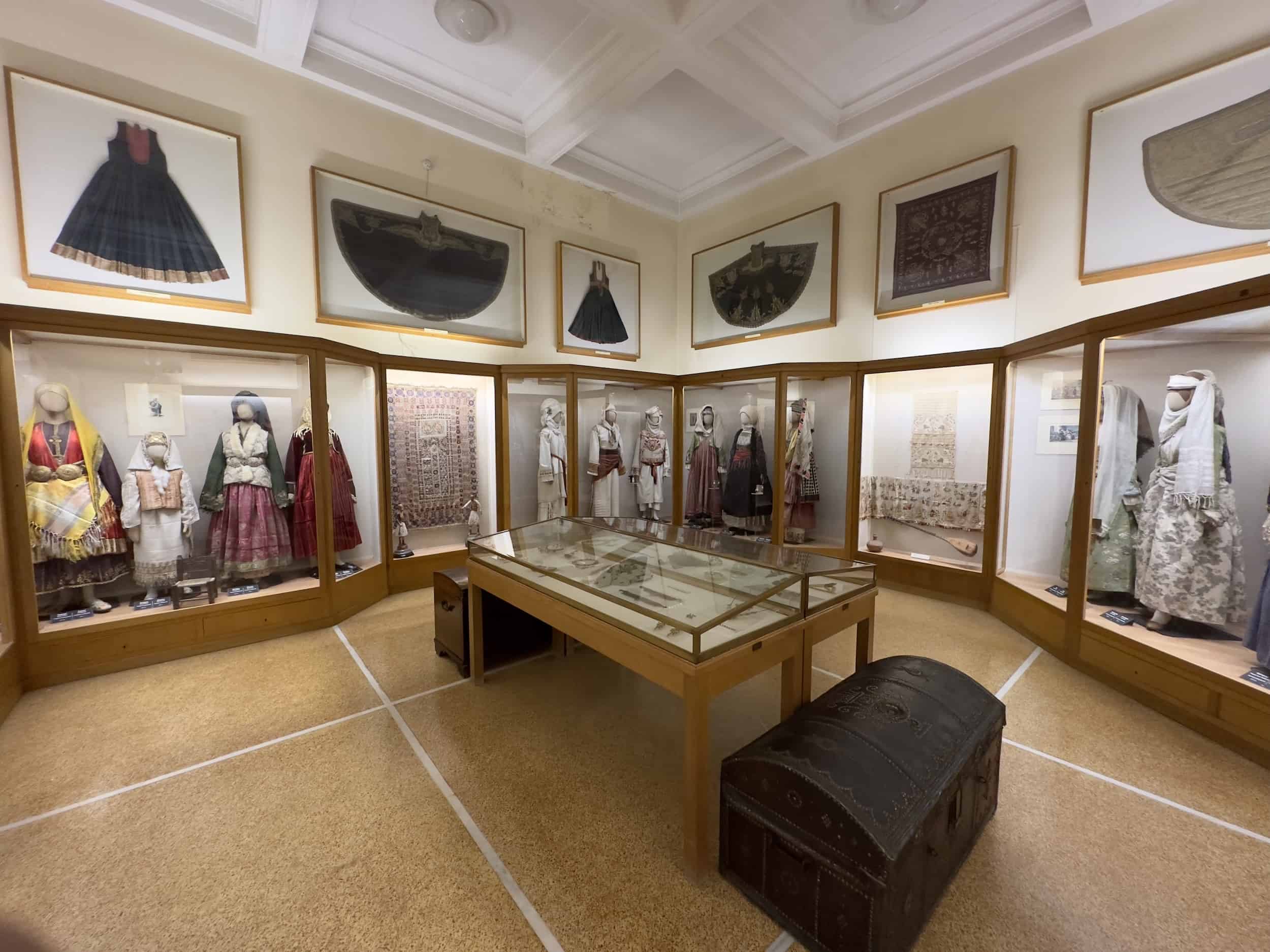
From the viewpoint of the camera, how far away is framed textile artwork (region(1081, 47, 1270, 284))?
2854 mm

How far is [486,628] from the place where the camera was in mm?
2904

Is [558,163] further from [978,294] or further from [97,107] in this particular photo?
[978,294]

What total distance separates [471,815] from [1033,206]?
5.29 m

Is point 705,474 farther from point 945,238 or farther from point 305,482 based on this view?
point 305,482

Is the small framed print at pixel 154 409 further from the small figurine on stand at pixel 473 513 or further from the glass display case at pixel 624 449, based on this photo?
the glass display case at pixel 624 449

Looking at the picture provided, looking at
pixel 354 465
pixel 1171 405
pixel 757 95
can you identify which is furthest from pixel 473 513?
pixel 1171 405

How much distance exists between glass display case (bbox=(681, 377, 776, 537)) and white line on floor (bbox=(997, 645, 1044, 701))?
2357 mm

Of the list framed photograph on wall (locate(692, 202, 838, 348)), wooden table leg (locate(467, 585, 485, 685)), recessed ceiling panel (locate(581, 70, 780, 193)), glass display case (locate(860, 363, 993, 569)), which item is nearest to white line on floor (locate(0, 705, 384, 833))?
wooden table leg (locate(467, 585, 485, 685))

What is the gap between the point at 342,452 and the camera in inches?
157

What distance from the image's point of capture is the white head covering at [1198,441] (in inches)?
98.3

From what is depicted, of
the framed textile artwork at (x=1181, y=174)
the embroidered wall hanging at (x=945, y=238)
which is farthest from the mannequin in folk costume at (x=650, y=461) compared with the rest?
the framed textile artwork at (x=1181, y=174)

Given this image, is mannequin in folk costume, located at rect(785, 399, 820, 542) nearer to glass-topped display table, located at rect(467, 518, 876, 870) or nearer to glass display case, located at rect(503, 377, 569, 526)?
glass display case, located at rect(503, 377, 569, 526)

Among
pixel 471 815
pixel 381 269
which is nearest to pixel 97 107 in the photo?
pixel 381 269

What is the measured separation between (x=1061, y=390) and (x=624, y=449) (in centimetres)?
382
